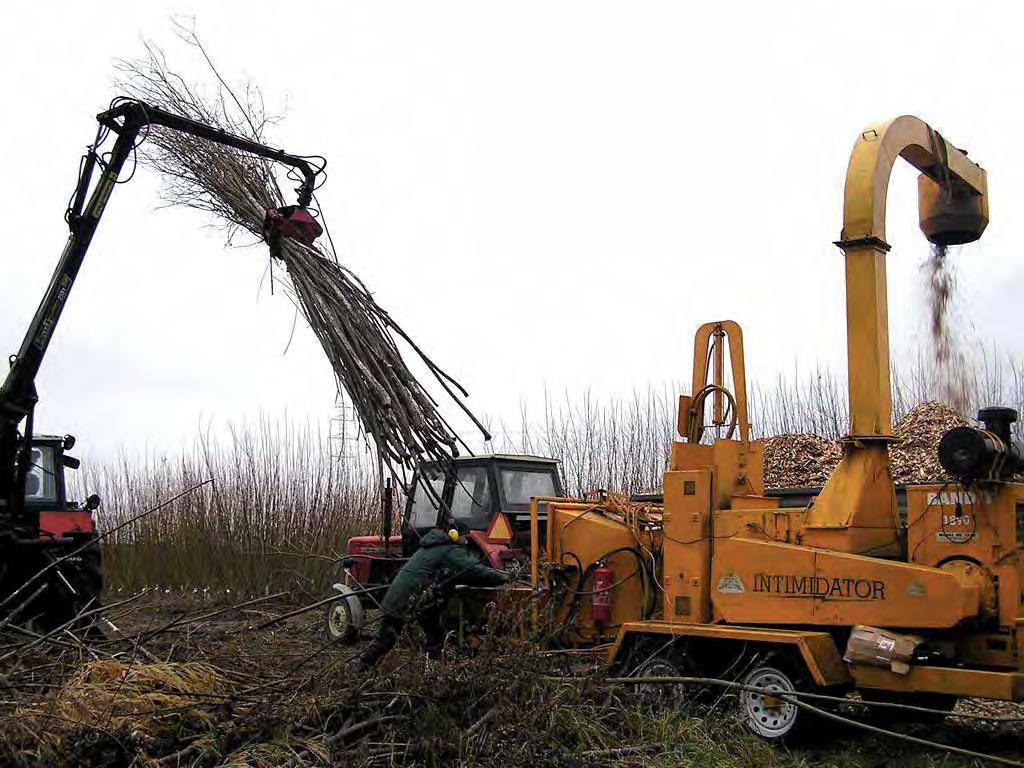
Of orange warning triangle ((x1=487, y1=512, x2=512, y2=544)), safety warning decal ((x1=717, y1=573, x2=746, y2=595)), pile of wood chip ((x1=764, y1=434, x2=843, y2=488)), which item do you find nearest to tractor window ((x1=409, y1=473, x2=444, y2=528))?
orange warning triangle ((x1=487, y1=512, x2=512, y2=544))

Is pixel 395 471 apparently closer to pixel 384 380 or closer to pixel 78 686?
pixel 384 380

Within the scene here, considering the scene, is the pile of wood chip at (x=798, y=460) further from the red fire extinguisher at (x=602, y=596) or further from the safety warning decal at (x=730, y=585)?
the safety warning decal at (x=730, y=585)

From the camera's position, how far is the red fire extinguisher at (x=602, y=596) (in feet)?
23.6

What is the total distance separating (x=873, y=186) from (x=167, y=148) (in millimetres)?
4930

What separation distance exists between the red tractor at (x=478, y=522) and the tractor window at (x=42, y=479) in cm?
271

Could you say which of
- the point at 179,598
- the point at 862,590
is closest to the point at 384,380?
the point at 862,590

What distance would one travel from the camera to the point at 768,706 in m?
5.91

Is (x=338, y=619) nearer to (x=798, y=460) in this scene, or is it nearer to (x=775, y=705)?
(x=798, y=460)

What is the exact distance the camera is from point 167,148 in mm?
7961

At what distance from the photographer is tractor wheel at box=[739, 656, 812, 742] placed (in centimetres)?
576

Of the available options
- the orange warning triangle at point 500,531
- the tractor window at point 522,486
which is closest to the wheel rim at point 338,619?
the orange warning triangle at point 500,531

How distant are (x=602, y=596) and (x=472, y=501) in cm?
316

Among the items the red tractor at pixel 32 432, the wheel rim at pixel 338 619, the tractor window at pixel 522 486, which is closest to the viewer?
the red tractor at pixel 32 432

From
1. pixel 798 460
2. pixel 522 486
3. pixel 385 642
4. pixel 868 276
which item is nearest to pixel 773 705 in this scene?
pixel 385 642
